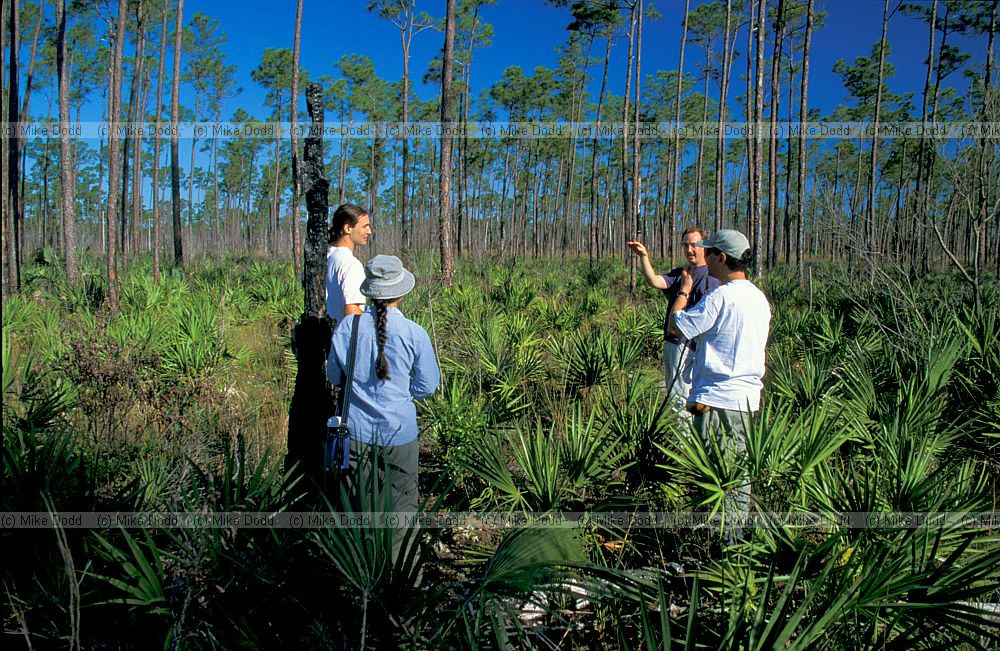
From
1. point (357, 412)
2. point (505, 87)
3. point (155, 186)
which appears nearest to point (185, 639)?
A: point (357, 412)

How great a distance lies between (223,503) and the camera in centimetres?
257

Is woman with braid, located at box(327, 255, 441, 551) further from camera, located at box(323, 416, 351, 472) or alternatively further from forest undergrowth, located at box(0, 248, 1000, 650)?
forest undergrowth, located at box(0, 248, 1000, 650)

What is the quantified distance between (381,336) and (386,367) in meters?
0.15

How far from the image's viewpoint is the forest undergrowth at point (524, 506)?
2.17 meters

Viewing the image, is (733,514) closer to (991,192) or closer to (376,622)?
(376,622)

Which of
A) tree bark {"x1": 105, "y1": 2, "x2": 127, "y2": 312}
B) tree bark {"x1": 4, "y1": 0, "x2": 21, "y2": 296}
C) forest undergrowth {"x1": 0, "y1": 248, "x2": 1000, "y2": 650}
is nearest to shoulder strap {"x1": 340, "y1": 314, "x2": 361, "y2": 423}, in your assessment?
forest undergrowth {"x1": 0, "y1": 248, "x2": 1000, "y2": 650}

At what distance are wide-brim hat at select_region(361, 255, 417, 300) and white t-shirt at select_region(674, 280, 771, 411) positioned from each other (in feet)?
5.04

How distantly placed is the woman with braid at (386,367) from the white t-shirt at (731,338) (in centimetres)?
148

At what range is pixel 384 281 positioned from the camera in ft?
9.34

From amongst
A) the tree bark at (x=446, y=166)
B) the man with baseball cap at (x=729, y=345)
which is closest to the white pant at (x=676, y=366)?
the man with baseball cap at (x=729, y=345)

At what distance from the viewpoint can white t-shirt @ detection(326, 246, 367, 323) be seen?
338cm

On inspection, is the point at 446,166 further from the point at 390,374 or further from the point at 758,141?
the point at 390,374

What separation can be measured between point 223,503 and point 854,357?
5.14 meters

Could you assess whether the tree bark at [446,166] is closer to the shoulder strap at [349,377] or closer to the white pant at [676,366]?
the white pant at [676,366]
